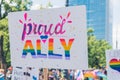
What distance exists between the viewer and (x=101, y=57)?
71.2 metres

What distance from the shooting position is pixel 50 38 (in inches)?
284

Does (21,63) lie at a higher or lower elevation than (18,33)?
lower

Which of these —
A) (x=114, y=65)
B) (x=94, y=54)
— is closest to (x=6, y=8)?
(x=114, y=65)

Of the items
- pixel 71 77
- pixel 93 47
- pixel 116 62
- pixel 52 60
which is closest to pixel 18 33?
pixel 52 60

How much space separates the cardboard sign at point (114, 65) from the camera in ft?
28.1

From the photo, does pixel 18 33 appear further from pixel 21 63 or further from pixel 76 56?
pixel 76 56

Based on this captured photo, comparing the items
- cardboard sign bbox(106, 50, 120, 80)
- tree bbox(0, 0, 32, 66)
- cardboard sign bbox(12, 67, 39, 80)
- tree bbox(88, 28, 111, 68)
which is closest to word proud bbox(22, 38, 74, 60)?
cardboard sign bbox(12, 67, 39, 80)

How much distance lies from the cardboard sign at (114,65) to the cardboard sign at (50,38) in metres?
1.72

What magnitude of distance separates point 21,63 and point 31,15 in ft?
2.58

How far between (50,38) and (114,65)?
1.83 metres

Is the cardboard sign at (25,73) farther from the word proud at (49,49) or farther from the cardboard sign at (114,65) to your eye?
the cardboard sign at (114,65)

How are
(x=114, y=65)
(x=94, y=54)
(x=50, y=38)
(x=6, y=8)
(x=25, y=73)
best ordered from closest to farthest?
1. (x=50, y=38)
2. (x=25, y=73)
3. (x=114, y=65)
4. (x=6, y=8)
5. (x=94, y=54)

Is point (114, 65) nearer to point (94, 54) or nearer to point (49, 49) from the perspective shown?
point (49, 49)

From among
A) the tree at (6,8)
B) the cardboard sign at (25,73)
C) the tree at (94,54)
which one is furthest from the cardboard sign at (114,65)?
the tree at (94,54)
